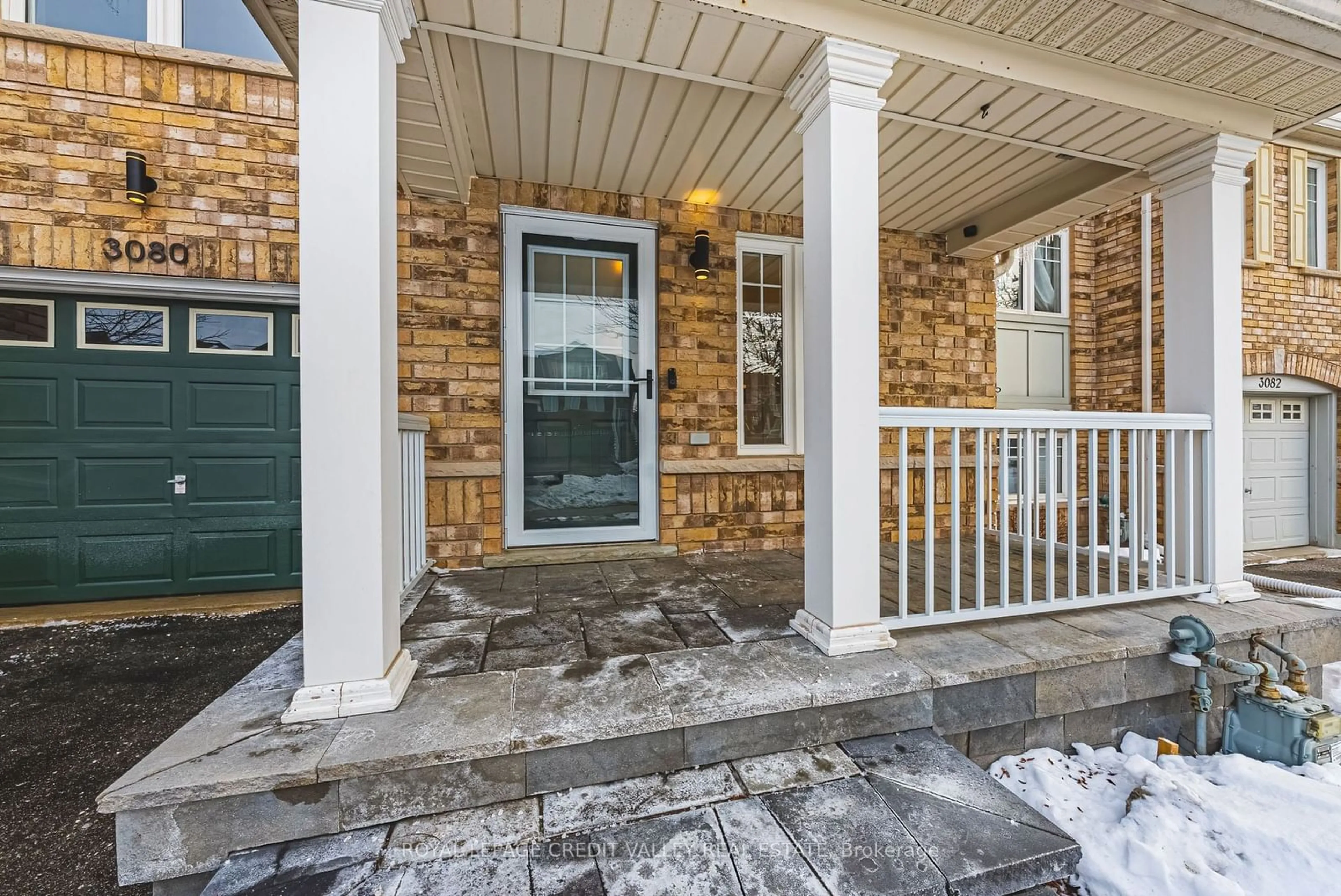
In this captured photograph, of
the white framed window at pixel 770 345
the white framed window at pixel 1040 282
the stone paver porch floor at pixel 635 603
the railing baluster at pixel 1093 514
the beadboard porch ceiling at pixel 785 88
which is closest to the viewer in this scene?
the beadboard porch ceiling at pixel 785 88

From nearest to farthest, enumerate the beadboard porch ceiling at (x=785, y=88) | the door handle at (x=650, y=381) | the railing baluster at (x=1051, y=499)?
the beadboard porch ceiling at (x=785, y=88)
the railing baluster at (x=1051, y=499)
the door handle at (x=650, y=381)

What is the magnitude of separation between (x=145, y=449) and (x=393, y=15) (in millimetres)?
3151

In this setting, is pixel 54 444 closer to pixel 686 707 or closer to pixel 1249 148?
pixel 686 707

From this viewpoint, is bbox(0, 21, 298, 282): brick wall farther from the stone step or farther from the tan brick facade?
the tan brick facade

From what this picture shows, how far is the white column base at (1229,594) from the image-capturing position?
2484 millimetres

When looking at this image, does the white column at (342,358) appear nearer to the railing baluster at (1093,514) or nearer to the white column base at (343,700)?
the white column base at (343,700)

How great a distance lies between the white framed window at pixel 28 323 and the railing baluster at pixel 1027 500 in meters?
5.21

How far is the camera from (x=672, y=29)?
1.89 m

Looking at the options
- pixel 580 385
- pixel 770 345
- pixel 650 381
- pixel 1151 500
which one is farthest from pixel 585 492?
pixel 1151 500

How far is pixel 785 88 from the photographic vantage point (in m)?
2.15

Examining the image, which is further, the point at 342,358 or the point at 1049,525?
the point at 1049,525

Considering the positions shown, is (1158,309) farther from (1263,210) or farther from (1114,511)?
(1114,511)

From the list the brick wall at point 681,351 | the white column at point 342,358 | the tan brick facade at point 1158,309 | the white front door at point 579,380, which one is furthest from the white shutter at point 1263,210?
the white column at point 342,358

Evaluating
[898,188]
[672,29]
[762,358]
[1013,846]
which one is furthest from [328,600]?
[898,188]
